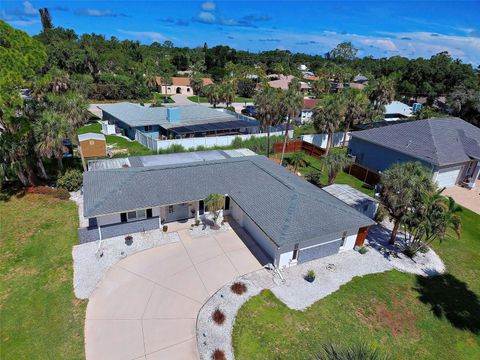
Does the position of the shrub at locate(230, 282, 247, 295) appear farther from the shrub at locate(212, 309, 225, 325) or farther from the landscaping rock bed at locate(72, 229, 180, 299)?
the landscaping rock bed at locate(72, 229, 180, 299)

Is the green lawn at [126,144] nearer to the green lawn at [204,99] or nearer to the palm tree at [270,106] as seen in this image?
the palm tree at [270,106]

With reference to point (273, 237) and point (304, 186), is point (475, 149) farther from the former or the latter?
point (273, 237)

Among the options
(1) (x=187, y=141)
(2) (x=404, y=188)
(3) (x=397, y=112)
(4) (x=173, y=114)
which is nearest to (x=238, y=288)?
(2) (x=404, y=188)

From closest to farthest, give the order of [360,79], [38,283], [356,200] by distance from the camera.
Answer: [38,283] → [356,200] → [360,79]

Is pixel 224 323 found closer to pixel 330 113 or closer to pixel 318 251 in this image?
pixel 318 251

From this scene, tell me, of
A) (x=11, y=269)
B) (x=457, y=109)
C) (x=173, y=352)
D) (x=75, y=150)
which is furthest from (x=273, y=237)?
(x=457, y=109)
